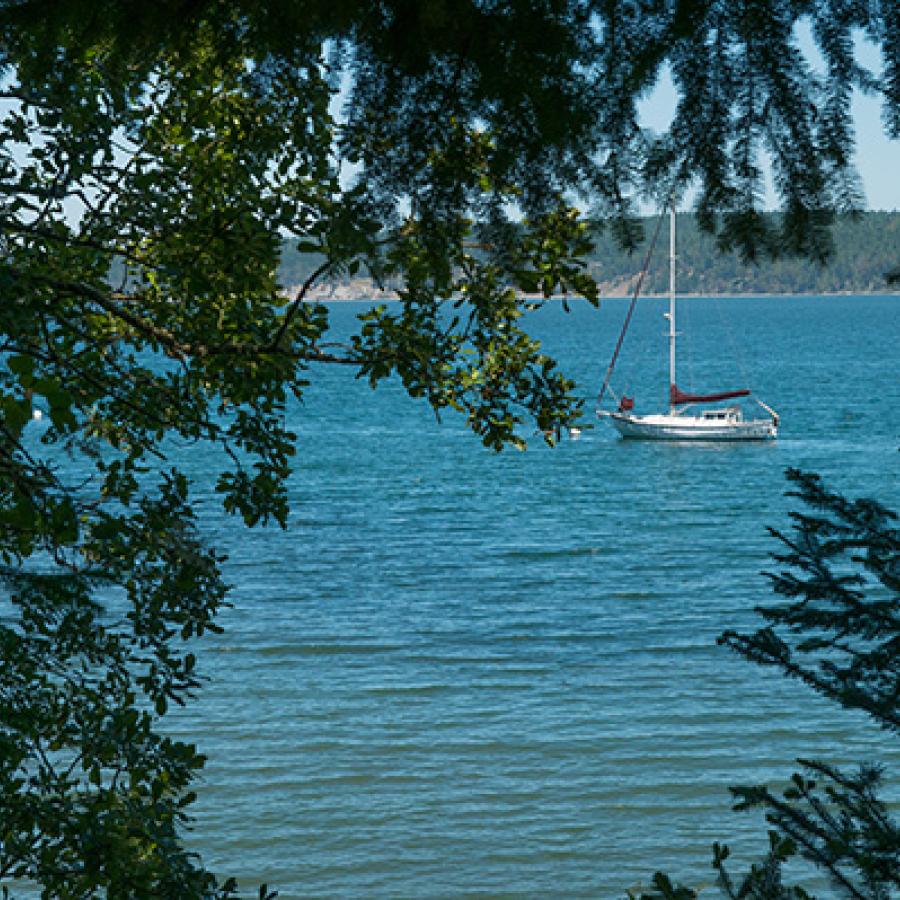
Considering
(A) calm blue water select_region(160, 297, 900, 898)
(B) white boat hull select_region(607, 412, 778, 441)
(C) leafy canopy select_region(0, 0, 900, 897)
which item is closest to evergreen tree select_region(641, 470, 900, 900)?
(C) leafy canopy select_region(0, 0, 900, 897)

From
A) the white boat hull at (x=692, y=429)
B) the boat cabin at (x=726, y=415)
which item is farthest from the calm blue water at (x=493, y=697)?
the boat cabin at (x=726, y=415)

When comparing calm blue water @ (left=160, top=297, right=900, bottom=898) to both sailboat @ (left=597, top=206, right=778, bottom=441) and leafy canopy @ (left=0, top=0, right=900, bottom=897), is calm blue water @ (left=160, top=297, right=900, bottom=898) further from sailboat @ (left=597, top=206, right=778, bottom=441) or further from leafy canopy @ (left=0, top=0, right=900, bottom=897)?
sailboat @ (left=597, top=206, right=778, bottom=441)

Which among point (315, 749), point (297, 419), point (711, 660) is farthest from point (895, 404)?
point (315, 749)

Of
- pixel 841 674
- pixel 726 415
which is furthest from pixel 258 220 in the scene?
pixel 726 415

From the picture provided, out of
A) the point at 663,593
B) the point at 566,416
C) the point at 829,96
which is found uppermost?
the point at 663,593

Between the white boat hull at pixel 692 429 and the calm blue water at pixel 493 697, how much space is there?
521 inches

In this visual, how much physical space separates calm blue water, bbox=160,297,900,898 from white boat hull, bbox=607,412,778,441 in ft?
43.4

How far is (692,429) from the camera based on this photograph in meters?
60.7

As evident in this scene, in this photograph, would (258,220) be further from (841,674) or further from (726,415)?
(726,415)

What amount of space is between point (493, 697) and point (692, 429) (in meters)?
40.5

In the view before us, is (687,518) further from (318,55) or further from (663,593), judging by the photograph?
(318,55)

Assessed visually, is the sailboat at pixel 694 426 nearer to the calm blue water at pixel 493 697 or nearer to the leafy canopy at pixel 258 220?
the calm blue water at pixel 493 697

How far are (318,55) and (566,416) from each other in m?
4.47

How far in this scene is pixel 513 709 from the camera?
2102cm
